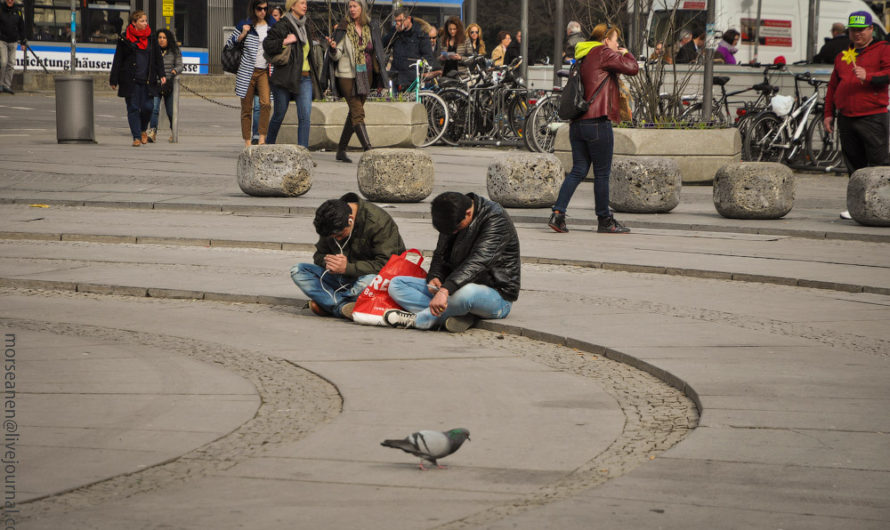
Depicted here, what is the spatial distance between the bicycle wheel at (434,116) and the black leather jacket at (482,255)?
12982 mm

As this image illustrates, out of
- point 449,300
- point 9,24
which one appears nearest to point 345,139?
point 449,300

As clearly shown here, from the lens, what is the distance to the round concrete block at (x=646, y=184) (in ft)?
42.3

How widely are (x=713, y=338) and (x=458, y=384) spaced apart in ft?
5.81

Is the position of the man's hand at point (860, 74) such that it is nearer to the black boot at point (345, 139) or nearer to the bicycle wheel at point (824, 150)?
the bicycle wheel at point (824, 150)

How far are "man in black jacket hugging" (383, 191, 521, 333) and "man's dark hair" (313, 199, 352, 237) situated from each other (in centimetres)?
47

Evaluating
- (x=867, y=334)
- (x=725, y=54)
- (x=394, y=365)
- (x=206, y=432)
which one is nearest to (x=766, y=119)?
(x=725, y=54)

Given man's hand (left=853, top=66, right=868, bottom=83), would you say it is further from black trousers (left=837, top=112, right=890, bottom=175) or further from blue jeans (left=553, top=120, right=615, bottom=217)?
blue jeans (left=553, top=120, right=615, bottom=217)

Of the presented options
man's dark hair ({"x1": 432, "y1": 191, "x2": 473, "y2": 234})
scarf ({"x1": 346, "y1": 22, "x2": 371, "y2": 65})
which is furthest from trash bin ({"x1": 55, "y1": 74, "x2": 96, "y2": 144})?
man's dark hair ({"x1": 432, "y1": 191, "x2": 473, "y2": 234})

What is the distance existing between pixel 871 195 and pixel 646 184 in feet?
7.21

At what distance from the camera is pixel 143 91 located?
19172 mm

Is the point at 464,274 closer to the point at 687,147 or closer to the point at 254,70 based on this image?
the point at 687,147

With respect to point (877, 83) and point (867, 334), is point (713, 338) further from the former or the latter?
point (877, 83)

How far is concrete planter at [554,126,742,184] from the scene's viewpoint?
15625mm

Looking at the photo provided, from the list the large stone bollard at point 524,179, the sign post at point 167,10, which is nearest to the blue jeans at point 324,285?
the large stone bollard at point 524,179
